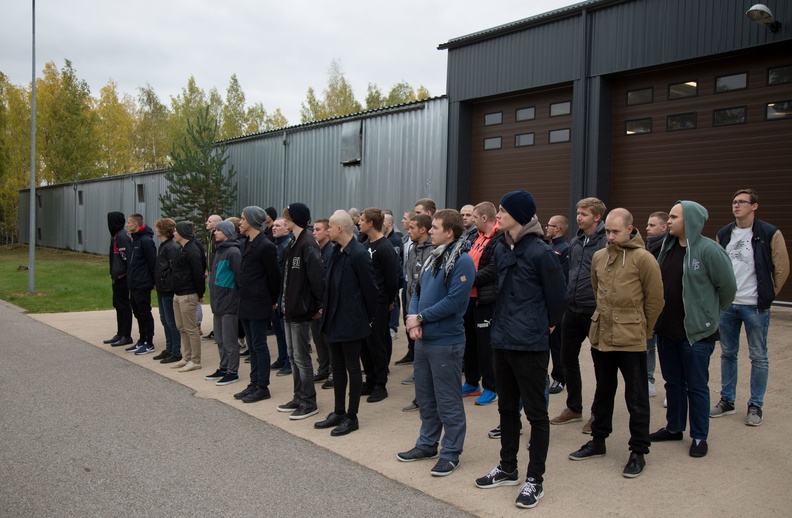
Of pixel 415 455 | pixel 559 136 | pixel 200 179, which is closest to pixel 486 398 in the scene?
pixel 415 455

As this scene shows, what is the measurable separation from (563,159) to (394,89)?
143 feet

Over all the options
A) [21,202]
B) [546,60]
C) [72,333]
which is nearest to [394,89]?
[21,202]

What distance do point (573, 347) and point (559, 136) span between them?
8976mm

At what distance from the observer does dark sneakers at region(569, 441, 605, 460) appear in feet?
16.6

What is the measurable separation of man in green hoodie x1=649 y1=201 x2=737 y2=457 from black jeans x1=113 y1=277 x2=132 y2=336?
8.16 m

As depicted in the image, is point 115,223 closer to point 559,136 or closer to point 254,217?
point 254,217

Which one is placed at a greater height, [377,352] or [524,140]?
[524,140]

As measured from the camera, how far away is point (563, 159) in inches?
543

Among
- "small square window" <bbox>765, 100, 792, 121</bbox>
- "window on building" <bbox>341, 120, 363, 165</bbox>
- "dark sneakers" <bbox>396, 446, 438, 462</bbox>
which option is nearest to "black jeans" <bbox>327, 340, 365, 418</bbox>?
"dark sneakers" <bbox>396, 446, 438, 462</bbox>

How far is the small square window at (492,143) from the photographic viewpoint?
50.1 feet

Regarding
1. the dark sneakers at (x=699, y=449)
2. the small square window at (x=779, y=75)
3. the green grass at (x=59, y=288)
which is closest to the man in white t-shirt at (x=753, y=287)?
the dark sneakers at (x=699, y=449)

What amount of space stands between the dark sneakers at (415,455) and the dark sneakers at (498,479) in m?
0.66

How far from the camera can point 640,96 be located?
496 inches

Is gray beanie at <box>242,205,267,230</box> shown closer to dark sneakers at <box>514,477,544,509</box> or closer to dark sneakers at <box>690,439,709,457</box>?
dark sneakers at <box>514,477,544,509</box>
